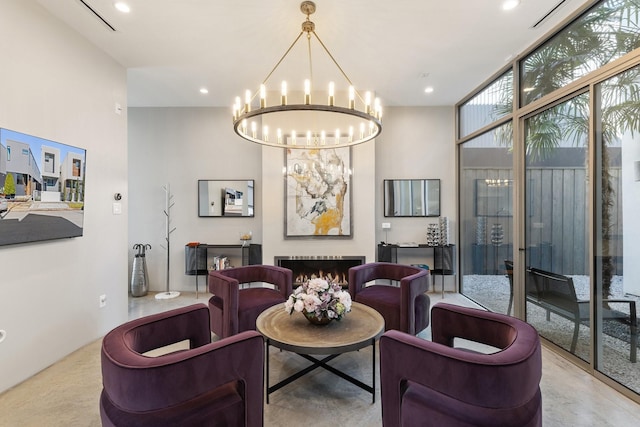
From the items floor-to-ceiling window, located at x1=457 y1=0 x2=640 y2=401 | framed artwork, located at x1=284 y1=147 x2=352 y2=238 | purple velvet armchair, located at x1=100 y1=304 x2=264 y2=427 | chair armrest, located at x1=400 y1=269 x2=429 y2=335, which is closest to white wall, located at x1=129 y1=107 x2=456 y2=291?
framed artwork, located at x1=284 y1=147 x2=352 y2=238

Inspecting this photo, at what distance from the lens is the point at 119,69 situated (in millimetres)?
3600

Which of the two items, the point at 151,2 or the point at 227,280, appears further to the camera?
the point at 227,280

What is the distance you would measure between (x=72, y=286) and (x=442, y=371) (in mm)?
3467

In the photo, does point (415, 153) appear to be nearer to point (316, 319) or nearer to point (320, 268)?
point (320, 268)

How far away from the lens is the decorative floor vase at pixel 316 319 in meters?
2.31

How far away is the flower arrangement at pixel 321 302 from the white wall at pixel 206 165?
2.82 metres

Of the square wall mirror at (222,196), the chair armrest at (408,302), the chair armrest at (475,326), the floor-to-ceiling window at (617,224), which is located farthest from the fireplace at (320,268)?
the floor-to-ceiling window at (617,224)

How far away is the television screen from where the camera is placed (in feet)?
7.49

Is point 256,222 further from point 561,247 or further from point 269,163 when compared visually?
point 561,247

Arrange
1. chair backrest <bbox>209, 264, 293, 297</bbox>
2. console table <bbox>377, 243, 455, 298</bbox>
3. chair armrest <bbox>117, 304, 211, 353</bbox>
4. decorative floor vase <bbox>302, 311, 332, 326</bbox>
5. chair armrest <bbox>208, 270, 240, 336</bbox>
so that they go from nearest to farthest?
chair armrest <bbox>117, 304, 211, 353</bbox> → decorative floor vase <bbox>302, 311, 332, 326</bbox> → chair armrest <bbox>208, 270, 240, 336</bbox> → chair backrest <bbox>209, 264, 293, 297</bbox> → console table <bbox>377, 243, 455, 298</bbox>

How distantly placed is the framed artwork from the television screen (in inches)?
102

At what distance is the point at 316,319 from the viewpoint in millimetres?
2332

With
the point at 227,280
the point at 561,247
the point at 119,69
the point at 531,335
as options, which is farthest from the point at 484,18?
the point at 119,69

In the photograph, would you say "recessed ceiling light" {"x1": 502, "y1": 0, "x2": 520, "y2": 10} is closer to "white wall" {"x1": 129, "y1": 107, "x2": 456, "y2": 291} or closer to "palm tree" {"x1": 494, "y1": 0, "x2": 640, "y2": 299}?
"palm tree" {"x1": 494, "y1": 0, "x2": 640, "y2": 299}
